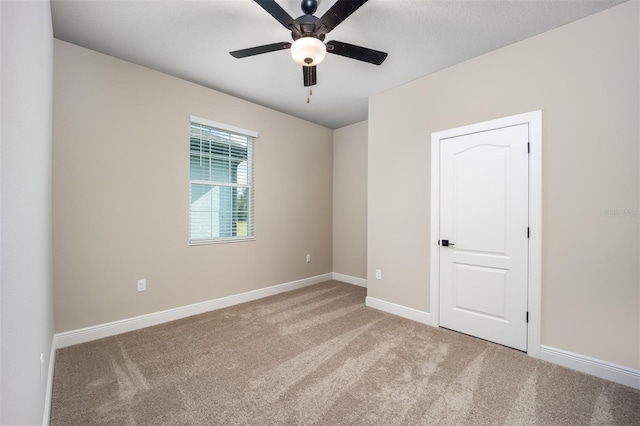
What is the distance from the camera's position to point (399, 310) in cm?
329

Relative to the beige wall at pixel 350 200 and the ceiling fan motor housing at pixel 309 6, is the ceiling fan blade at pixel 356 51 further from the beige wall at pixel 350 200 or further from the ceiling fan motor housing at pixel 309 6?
the beige wall at pixel 350 200

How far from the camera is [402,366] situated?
221 centimetres

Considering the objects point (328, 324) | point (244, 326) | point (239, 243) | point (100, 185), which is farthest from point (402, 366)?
point (100, 185)

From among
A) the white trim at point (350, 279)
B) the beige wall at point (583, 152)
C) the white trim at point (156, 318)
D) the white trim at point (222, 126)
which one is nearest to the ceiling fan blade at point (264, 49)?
the white trim at point (222, 126)

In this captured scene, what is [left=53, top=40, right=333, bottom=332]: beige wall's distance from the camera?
2.50 m

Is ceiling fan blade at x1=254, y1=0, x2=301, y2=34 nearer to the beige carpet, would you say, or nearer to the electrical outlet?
the beige carpet

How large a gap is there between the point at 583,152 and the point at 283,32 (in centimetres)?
255

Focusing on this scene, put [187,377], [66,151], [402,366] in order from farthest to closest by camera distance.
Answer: [66,151], [402,366], [187,377]

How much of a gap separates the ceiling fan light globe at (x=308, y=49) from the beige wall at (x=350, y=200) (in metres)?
2.76

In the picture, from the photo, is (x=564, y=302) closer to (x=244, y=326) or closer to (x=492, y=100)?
(x=492, y=100)

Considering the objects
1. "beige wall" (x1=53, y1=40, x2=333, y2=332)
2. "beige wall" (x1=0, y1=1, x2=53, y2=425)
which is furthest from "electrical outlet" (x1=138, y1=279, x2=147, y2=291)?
"beige wall" (x1=0, y1=1, x2=53, y2=425)

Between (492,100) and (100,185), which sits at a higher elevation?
(492,100)

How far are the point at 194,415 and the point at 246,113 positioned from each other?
10.9 ft

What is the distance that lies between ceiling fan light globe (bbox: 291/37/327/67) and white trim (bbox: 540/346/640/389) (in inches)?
115
